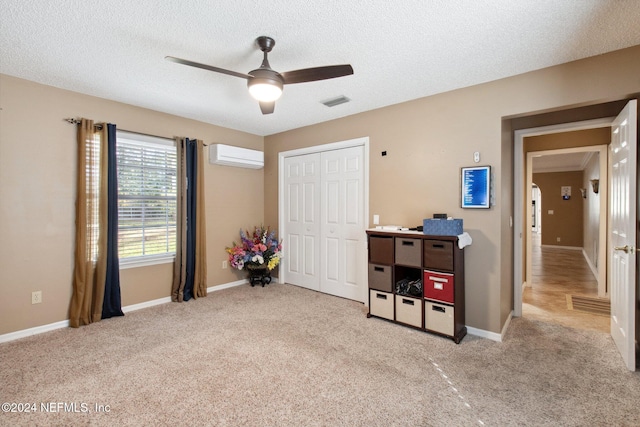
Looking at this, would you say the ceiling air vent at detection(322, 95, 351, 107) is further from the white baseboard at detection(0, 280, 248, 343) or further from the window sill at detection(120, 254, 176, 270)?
the white baseboard at detection(0, 280, 248, 343)

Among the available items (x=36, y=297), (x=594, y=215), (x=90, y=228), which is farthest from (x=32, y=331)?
(x=594, y=215)

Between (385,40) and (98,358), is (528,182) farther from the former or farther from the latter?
(98,358)

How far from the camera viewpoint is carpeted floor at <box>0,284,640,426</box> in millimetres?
1831

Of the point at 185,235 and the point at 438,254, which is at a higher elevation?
the point at 185,235

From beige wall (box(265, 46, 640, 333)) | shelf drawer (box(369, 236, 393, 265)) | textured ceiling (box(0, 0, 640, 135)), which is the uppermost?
textured ceiling (box(0, 0, 640, 135))

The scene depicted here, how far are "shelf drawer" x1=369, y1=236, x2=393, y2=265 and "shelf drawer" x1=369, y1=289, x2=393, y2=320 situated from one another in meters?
0.36

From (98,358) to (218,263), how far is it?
214 centimetres

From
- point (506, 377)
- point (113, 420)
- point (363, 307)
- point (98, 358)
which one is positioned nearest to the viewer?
point (113, 420)

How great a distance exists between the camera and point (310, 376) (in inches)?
88.3

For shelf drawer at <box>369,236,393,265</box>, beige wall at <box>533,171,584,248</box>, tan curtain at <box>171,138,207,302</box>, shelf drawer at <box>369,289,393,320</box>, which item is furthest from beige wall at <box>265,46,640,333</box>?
beige wall at <box>533,171,584,248</box>

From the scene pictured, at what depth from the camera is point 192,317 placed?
3.45 m

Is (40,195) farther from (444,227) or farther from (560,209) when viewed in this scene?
(560,209)

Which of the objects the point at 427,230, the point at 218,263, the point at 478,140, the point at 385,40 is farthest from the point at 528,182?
the point at 218,263

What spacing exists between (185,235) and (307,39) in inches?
118
